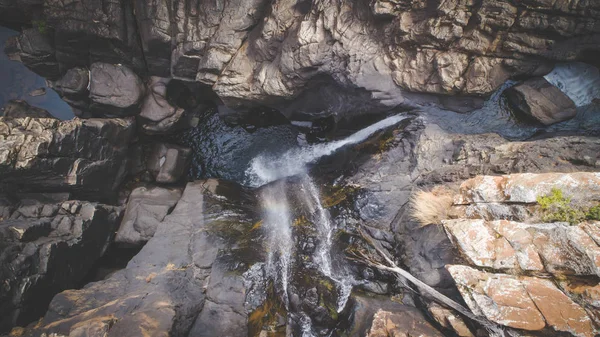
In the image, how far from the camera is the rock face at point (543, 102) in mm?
8336

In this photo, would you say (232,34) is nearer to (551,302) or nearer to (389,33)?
(389,33)

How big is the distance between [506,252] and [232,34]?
1090 centimetres

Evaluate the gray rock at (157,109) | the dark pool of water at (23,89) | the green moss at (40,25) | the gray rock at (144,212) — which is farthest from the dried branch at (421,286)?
the dark pool of water at (23,89)

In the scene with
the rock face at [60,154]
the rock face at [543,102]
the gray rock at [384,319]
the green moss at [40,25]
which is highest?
the green moss at [40,25]

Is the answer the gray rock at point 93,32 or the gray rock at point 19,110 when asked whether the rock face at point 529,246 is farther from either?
the gray rock at point 19,110

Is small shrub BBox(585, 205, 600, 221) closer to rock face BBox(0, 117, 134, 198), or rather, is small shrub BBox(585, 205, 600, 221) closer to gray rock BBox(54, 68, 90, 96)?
rock face BBox(0, 117, 134, 198)

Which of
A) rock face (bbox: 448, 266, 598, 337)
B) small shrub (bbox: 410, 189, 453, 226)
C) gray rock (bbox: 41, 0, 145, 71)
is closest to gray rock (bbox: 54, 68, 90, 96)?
gray rock (bbox: 41, 0, 145, 71)

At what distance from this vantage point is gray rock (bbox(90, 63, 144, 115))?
11.5m

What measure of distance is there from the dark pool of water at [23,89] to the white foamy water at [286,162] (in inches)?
504

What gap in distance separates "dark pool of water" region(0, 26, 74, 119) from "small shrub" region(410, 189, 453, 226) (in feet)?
65.1

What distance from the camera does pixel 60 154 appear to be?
369 inches

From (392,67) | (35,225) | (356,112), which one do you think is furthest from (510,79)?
(35,225)

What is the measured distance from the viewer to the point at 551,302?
493cm

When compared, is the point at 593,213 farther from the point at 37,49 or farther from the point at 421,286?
the point at 37,49
